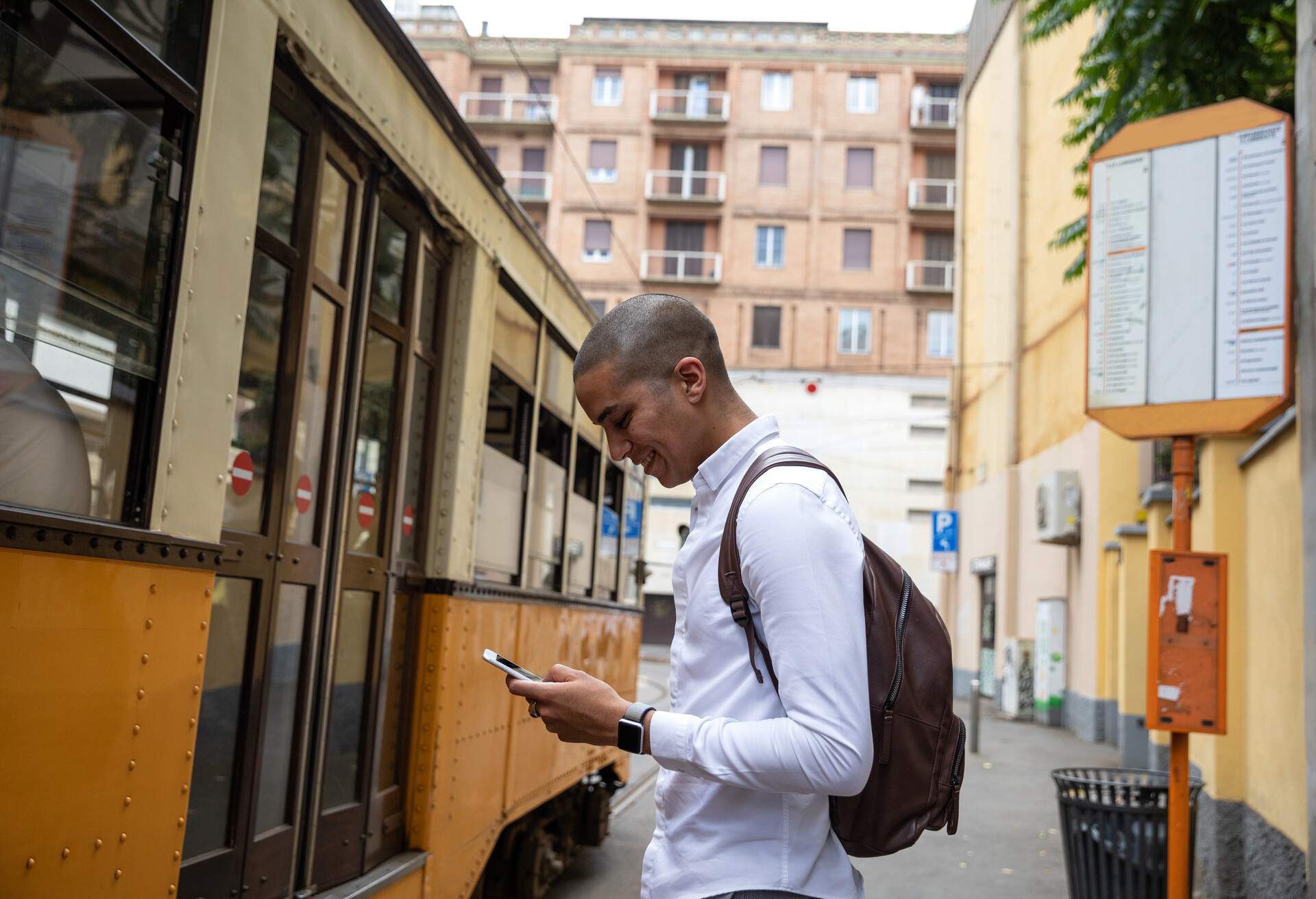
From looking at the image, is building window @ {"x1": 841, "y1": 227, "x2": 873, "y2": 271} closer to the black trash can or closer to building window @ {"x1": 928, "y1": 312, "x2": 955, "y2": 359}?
building window @ {"x1": 928, "y1": 312, "x2": 955, "y2": 359}

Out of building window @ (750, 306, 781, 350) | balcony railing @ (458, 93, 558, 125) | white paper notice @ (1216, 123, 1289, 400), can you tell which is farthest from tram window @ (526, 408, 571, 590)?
balcony railing @ (458, 93, 558, 125)

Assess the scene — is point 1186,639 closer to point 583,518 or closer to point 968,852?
point 583,518

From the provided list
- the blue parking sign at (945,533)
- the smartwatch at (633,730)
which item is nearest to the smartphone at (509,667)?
the smartwatch at (633,730)

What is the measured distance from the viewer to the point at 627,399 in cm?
182

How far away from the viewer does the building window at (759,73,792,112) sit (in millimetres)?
33562

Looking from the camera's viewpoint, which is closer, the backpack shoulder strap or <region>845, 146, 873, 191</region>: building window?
the backpack shoulder strap

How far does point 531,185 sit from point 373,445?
3121cm

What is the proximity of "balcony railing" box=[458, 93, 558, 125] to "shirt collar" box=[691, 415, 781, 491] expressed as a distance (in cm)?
3416

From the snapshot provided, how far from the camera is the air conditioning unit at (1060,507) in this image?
52.6 feet

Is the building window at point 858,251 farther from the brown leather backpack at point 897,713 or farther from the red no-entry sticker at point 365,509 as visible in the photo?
the brown leather backpack at point 897,713

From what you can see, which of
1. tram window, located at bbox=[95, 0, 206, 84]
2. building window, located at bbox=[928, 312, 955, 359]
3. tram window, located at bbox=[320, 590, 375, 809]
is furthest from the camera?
building window, located at bbox=[928, 312, 955, 359]

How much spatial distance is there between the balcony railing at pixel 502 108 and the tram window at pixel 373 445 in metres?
31.8

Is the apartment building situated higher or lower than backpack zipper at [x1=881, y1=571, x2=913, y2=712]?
higher

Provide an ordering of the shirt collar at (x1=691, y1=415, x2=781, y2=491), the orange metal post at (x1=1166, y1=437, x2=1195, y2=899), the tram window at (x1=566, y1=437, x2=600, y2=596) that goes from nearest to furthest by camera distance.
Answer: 1. the shirt collar at (x1=691, y1=415, x2=781, y2=491)
2. the orange metal post at (x1=1166, y1=437, x2=1195, y2=899)
3. the tram window at (x1=566, y1=437, x2=600, y2=596)
